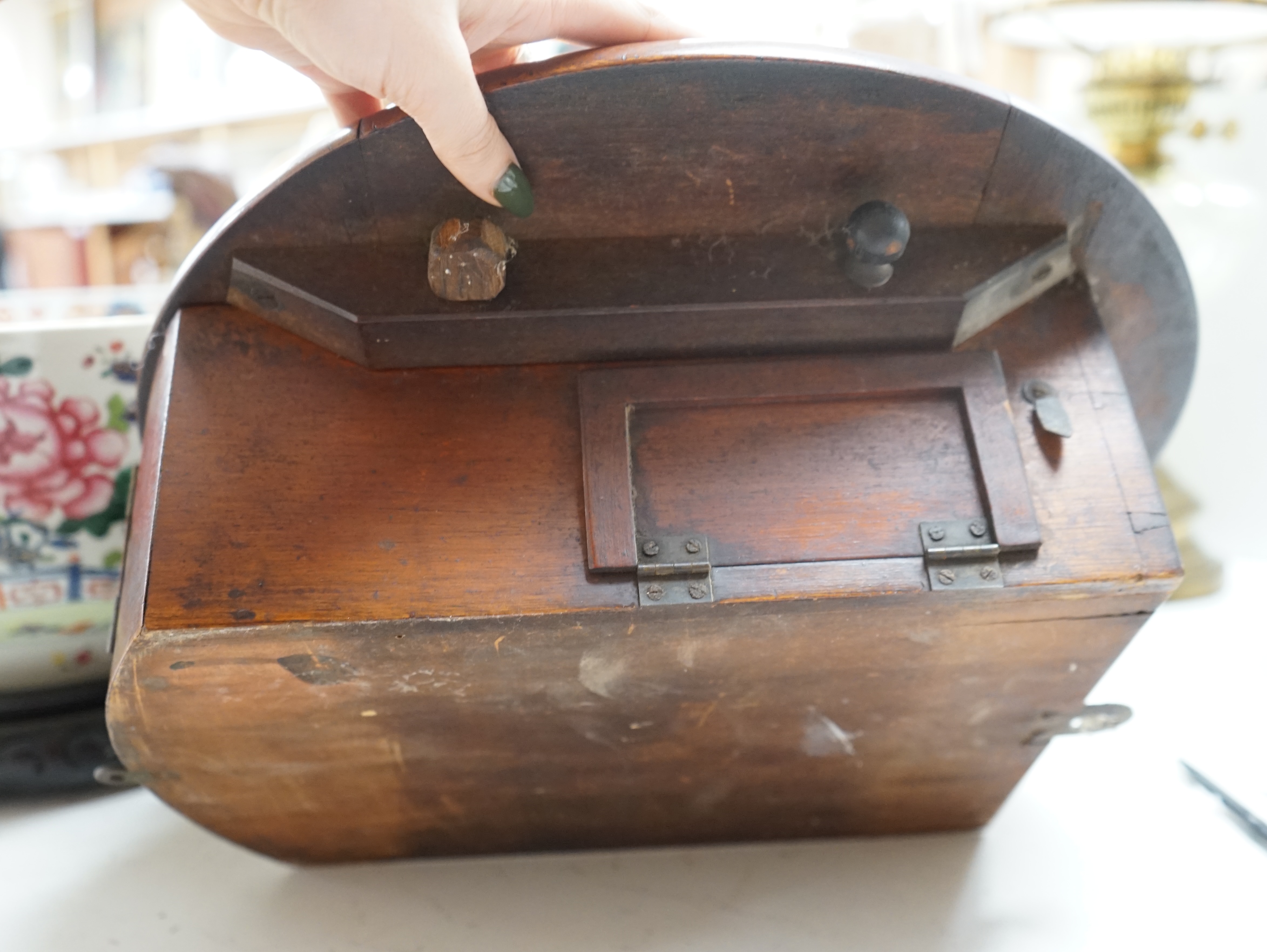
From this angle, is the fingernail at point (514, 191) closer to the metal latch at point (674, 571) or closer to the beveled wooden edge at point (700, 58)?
the beveled wooden edge at point (700, 58)

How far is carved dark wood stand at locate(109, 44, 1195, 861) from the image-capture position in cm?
68

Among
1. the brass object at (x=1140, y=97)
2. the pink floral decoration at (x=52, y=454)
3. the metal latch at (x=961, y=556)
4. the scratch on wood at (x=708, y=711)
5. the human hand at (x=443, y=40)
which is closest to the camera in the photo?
the human hand at (x=443, y=40)

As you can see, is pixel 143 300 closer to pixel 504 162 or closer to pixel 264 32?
pixel 264 32

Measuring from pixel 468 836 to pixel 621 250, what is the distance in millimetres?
587

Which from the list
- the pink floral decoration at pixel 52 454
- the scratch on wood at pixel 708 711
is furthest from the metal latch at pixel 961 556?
the pink floral decoration at pixel 52 454

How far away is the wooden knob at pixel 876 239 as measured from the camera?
700 mm

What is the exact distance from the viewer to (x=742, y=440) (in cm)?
74

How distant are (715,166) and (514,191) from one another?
15 centimetres

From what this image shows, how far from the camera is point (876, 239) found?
2.30 ft

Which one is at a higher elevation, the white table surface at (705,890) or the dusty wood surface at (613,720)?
the dusty wood surface at (613,720)

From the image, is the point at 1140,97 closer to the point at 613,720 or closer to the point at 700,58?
the point at 700,58

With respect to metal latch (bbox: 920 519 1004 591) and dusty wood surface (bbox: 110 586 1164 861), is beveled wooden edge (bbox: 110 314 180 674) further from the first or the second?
metal latch (bbox: 920 519 1004 591)

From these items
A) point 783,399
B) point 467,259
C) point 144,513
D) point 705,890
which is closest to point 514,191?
point 467,259

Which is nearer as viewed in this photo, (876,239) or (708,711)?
(876,239)
